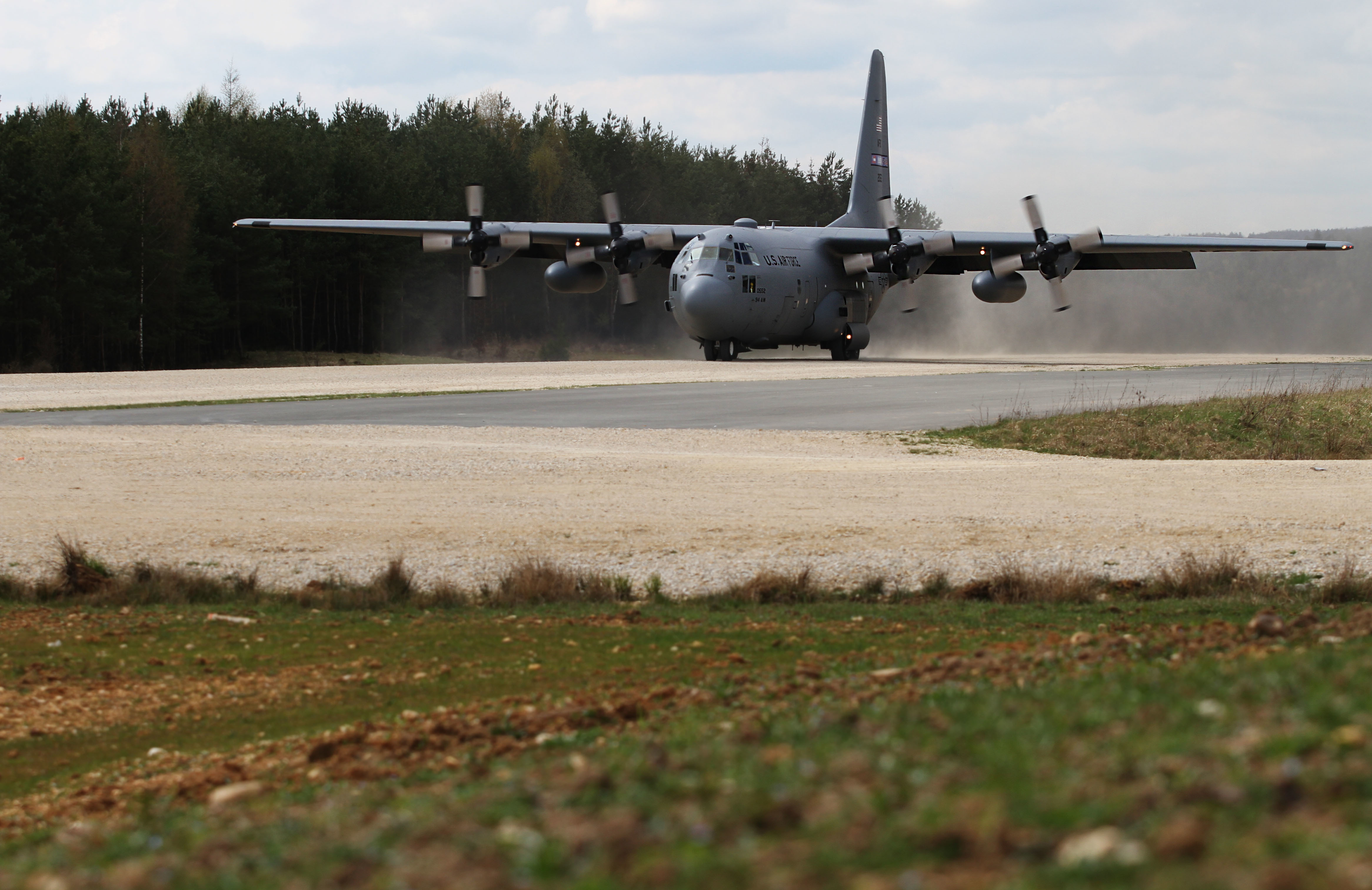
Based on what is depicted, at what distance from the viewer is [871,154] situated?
59531 millimetres

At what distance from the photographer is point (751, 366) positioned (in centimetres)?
4616

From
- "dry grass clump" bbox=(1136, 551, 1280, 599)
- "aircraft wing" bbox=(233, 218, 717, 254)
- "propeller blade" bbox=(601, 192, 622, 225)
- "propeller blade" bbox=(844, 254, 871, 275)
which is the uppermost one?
"propeller blade" bbox=(601, 192, 622, 225)

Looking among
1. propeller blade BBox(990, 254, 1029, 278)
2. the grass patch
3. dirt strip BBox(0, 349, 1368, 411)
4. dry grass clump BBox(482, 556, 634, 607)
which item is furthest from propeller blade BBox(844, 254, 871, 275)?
dry grass clump BBox(482, 556, 634, 607)

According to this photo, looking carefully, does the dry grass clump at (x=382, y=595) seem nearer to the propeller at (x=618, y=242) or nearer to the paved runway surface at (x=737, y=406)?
the paved runway surface at (x=737, y=406)

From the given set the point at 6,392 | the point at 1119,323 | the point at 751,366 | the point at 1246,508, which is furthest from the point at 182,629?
the point at 1119,323

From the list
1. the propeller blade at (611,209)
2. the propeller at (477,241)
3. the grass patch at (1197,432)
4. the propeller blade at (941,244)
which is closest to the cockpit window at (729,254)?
the propeller blade at (611,209)

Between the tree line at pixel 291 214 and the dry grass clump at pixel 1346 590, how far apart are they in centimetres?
5043

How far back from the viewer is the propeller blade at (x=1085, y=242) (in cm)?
4575

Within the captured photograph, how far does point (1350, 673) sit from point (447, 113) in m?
95.4

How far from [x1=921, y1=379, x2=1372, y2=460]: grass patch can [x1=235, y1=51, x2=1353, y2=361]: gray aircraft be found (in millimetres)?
20738

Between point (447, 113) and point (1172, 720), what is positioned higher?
point (447, 113)

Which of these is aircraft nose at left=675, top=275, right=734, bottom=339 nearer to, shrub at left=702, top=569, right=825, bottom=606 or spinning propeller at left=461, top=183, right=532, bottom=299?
spinning propeller at left=461, top=183, right=532, bottom=299

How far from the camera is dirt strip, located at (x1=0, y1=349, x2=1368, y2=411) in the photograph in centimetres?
3331

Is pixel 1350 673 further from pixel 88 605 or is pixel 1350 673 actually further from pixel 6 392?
pixel 6 392
